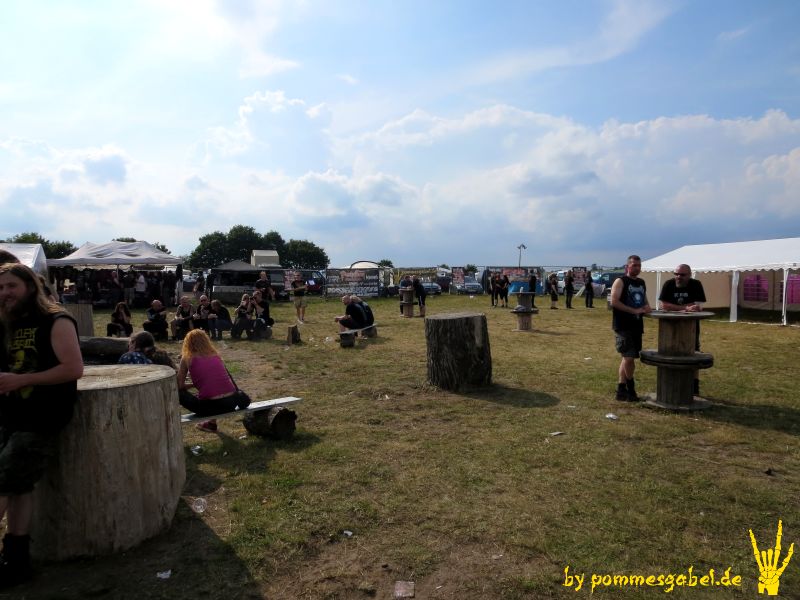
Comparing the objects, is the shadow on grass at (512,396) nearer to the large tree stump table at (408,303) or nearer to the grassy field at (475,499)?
the grassy field at (475,499)

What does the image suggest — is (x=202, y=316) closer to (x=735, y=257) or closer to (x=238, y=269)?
(x=238, y=269)

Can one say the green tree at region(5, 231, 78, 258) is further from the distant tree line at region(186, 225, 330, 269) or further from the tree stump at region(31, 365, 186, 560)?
the tree stump at region(31, 365, 186, 560)

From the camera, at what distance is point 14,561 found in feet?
9.55

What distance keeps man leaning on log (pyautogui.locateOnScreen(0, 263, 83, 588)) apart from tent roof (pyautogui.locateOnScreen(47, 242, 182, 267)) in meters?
18.9

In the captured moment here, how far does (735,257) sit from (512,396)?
1694cm

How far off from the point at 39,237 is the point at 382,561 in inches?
2857

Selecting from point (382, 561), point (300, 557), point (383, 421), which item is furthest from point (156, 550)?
Answer: point (383, 421)

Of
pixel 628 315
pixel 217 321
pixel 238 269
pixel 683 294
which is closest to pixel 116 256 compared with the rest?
pixel 238 269

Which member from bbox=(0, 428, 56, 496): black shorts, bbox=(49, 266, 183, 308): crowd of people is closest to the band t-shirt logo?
bbox=(0, 428, 56, 496): black shorts

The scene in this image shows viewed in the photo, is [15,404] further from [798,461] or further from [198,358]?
[798,461]

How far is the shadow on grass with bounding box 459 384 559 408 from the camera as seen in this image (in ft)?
21.8

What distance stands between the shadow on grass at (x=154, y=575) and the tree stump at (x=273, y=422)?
1919mm

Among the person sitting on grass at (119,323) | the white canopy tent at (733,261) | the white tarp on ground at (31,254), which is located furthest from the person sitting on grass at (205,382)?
the white canopy tent at (733,261)

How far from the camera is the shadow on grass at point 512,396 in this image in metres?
6.64
